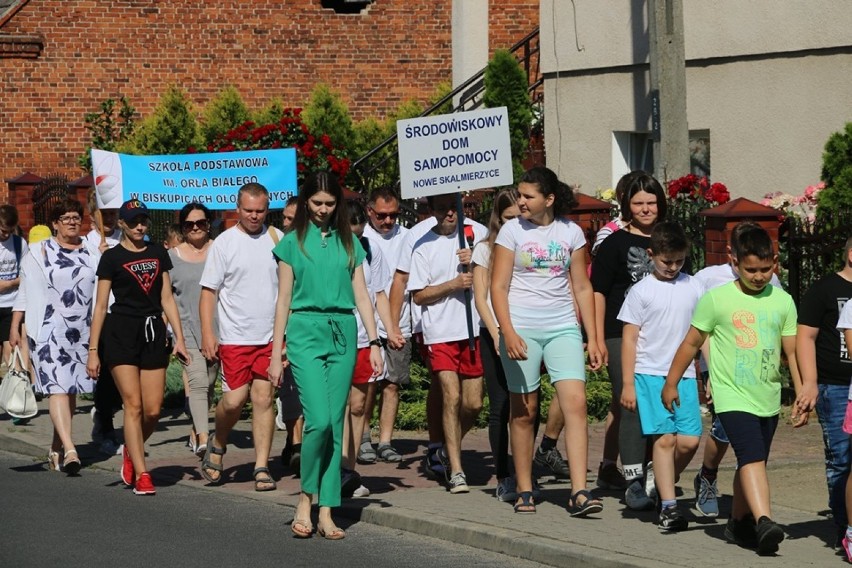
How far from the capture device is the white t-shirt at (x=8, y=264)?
1528 cm

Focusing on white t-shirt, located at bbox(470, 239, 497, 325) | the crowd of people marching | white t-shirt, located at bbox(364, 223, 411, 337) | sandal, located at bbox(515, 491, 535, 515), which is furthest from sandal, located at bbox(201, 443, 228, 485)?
sandal, located at bbox(515, 491, 535, 515)

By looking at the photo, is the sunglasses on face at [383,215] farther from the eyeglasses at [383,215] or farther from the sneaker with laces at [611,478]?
the sneaker with laces at [611,478]

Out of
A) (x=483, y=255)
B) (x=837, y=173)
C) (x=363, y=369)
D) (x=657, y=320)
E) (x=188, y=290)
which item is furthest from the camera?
(x=837, y=173)

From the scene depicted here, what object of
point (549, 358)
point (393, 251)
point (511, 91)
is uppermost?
point (511, 91)

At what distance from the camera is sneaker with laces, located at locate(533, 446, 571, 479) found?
417 inches

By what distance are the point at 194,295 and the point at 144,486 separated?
207cm

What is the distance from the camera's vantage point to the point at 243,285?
34.3 ft

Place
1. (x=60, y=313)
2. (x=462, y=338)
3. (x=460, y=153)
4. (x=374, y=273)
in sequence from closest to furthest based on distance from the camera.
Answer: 1. (x=462, y=338)
2. (x=460, y=153)
3. (x=374, y=273)
4. (x=60, y=313)

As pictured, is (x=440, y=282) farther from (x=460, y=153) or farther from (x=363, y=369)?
(x=363, y=369)

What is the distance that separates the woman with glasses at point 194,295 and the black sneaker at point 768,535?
5.22m

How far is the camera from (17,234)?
622 inches

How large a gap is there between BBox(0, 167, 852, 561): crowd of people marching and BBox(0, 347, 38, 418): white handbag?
0.91 ft

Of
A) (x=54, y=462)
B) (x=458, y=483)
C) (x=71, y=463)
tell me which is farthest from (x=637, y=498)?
(x=54, y=462)

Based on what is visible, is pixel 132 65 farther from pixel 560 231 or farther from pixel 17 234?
pixel 560 231
